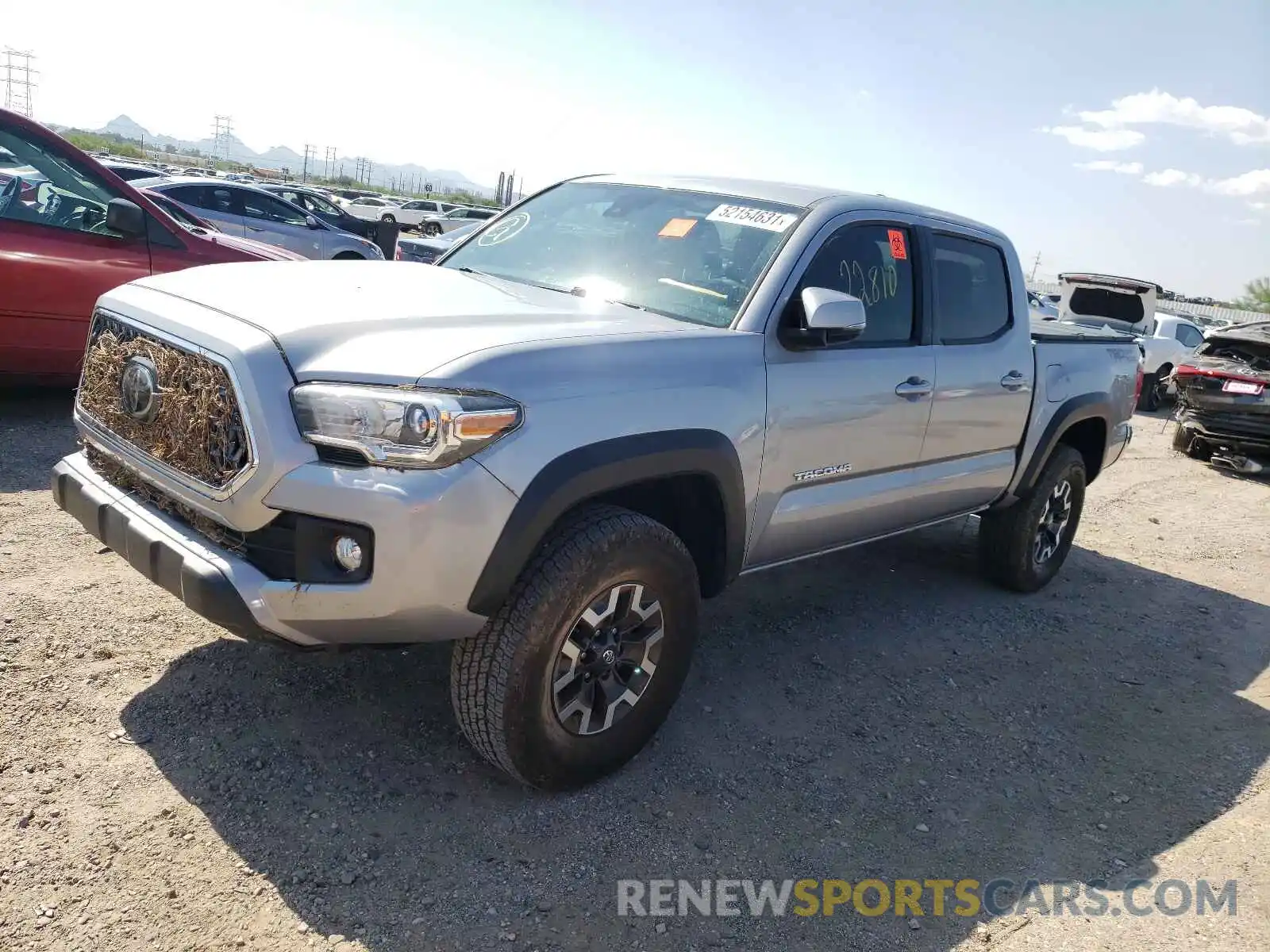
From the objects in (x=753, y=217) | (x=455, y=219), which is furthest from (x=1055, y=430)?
(x=455, y=219)

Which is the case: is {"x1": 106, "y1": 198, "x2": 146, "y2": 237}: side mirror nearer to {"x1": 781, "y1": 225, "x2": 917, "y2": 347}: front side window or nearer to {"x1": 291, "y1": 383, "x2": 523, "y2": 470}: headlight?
{"x1": 291, "y1": 383, "x2": 523, "y2": 470}: headlight

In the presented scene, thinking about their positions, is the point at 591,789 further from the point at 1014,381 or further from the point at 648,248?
the point at 1014,381

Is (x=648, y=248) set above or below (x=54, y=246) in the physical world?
above

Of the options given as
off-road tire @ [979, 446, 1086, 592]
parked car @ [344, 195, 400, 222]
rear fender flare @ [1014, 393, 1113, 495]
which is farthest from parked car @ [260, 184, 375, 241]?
rear fender flare @ [1014, 393, 1113, 495]

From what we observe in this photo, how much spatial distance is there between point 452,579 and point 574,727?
738 millimetres

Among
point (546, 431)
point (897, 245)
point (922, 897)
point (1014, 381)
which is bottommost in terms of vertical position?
point (922, 897)

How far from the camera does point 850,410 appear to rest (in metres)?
3.69

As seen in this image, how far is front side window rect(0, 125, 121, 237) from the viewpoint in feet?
18.5

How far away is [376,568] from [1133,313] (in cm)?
1501

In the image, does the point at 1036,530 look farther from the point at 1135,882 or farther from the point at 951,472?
the point at 1135,882

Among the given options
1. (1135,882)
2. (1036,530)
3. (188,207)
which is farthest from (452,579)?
(188,207)

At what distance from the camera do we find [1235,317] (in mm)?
41938

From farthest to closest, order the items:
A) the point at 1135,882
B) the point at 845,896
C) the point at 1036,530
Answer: the point at 1036,530, the point at 1135,882, the point at 845,896

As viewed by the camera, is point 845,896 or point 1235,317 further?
point 1235,317
